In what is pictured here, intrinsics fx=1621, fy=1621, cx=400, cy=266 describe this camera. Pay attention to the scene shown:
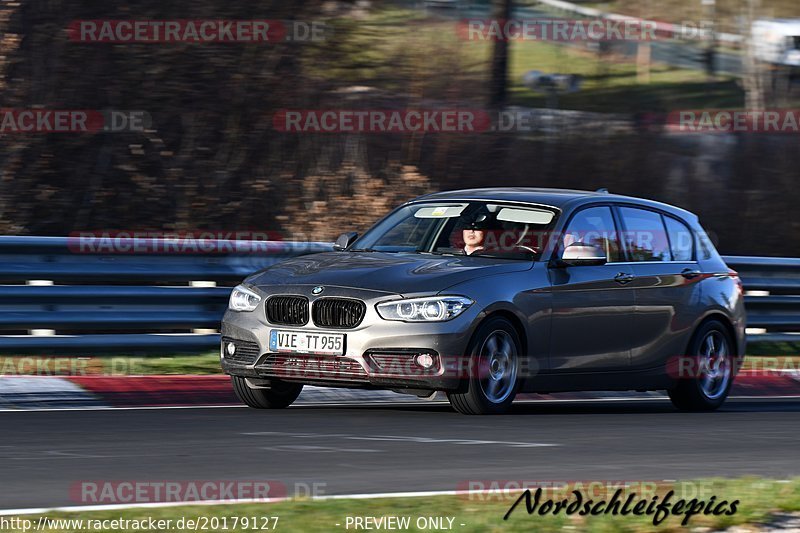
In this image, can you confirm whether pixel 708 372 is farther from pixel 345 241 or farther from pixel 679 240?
pixel 345 241

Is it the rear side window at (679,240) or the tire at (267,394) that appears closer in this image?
the tire at (267,394)

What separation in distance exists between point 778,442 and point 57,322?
579 centimetres

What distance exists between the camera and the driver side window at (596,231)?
1185cm

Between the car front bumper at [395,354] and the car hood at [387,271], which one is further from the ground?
the car hood at [387,271]

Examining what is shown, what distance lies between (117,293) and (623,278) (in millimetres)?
4181

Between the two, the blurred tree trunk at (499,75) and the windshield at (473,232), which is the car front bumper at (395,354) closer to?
the windshield at (473,232)

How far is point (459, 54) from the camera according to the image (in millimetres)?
24359

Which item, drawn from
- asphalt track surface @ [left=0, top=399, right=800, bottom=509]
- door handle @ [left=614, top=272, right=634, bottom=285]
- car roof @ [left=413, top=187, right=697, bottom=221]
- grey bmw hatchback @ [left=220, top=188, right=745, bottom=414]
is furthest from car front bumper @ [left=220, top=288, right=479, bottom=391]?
door handle @ [left=614, top=272, right=634, bottom=285]

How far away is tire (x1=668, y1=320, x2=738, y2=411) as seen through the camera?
42.0ft

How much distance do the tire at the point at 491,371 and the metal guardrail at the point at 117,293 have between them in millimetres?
3528

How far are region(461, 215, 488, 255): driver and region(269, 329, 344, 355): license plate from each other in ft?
4.65

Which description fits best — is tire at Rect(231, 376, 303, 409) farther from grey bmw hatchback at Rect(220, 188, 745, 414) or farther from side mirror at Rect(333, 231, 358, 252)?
side mirror at Rect(333, 231, 358, 252)

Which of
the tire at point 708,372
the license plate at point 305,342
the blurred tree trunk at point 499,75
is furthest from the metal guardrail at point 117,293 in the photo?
the blurred tree trunk at point 499,75

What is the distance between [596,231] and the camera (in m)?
12.2
